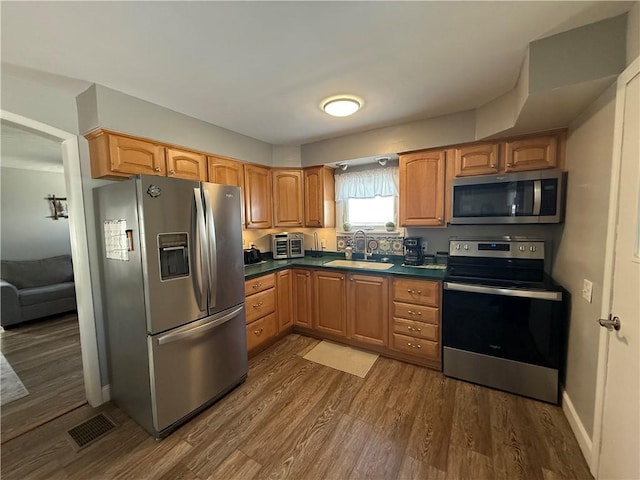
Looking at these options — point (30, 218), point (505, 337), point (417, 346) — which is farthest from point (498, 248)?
point (30, 218)

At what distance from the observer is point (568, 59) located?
1.44m

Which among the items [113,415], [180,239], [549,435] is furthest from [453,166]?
[113,415]

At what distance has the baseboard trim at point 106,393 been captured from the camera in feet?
7.14

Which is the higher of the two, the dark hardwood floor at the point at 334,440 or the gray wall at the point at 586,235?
the gray wall at the point at 586,235

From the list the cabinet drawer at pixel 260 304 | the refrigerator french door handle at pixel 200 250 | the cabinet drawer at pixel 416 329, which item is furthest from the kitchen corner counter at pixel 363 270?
the refrigerator french door handle at pixel 200 250

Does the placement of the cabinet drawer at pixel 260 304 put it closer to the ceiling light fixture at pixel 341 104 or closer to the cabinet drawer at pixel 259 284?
the cabinet drawer at pixel 259 284

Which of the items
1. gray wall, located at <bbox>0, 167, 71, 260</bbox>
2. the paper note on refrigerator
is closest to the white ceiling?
the paper note on refrigerator

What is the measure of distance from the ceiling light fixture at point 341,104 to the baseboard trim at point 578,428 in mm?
2728

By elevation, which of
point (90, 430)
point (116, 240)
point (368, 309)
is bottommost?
point (90, 430)

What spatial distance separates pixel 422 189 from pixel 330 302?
5.29 feet

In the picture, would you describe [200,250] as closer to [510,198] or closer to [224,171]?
[224,171]

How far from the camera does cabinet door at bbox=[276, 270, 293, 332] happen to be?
308 centimetres

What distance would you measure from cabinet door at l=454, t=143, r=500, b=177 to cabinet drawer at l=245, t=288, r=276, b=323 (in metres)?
2.32

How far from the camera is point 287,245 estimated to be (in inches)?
143
